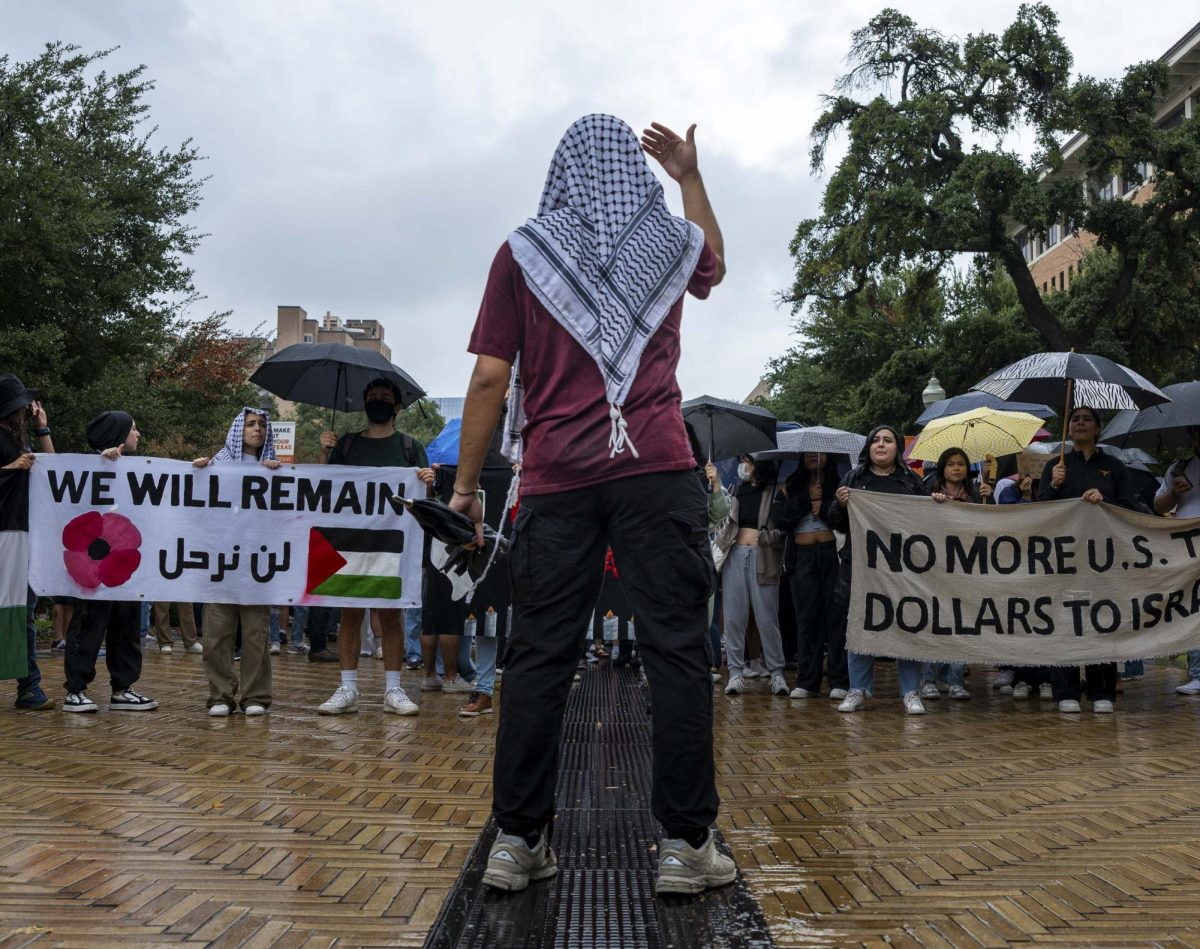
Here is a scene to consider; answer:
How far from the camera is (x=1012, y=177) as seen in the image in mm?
29094

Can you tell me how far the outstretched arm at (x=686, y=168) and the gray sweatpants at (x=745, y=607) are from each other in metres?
5.89

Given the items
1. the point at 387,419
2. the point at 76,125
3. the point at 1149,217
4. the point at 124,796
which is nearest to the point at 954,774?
the point at 124,796

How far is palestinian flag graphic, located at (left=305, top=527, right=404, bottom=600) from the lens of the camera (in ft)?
27.0

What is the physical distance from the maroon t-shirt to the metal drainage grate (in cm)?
116

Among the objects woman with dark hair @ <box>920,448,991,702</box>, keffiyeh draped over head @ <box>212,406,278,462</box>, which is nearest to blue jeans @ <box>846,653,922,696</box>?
woman with dark hair @ <box>920,448,991,702</box>

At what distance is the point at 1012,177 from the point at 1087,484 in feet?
73.3

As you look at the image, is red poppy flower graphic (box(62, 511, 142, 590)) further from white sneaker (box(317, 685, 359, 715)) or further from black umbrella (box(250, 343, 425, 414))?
white sneaker (box(317, 685, 359, 715))

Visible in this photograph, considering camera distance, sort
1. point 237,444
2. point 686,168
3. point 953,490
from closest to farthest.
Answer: point 686,168, point 237,444, point 953,490

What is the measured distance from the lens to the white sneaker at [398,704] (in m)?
7.96

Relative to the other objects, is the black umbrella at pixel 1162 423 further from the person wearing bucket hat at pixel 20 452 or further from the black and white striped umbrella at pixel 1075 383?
the person wearing bucket hat at pixel 20 452

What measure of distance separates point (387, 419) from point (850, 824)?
4.73 metres

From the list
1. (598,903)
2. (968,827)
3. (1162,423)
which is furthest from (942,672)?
(598,903)

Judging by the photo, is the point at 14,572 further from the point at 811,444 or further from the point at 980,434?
the point at 980,434

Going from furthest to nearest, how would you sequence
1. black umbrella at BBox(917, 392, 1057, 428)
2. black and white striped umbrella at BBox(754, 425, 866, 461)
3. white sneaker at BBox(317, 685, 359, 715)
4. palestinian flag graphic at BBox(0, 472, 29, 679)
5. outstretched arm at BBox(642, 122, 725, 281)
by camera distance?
black umbrella at BBox(917, 392, 1057, 428)
black and white striped umbrella at BBox(754, 425, 866, 461)
white sneaker at BBox(317, 685, 359, 715)
palestinian flag graphic at BBox(0, 472, 29, 679)
outstretched arm at BBox(642, 122, 725, 281)
